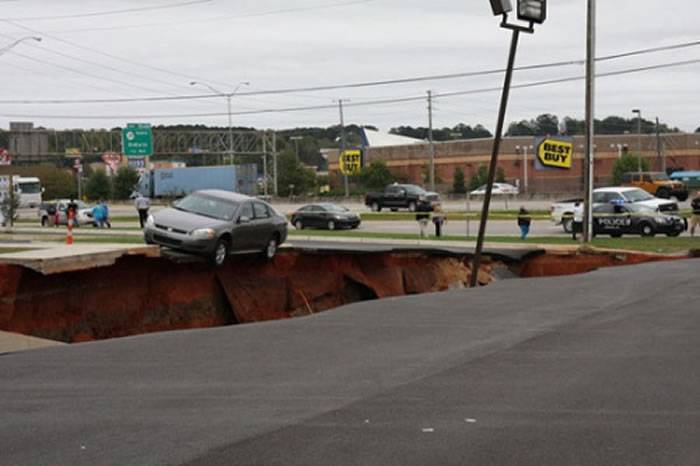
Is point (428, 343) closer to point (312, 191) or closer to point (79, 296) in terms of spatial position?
point (79, 296)

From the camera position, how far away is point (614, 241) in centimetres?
3331

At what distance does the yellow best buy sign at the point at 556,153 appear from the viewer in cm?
3719

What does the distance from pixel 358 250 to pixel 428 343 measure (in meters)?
15.2

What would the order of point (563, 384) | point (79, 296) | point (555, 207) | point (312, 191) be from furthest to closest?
point (312, 191), point (555, 207), point (79, 296), point (563, 384)

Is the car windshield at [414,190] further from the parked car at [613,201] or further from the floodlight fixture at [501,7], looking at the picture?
the floodlight fixture at [501,7]

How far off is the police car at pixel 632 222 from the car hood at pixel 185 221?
62.8ft

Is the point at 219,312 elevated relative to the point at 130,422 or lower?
lower

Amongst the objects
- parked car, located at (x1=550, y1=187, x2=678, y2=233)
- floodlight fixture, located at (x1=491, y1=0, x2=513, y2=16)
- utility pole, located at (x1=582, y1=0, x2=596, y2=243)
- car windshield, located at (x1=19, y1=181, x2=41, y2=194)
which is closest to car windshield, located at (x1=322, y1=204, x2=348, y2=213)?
parked car, located at (x1=550, y1=187, x2=678, y2=233)

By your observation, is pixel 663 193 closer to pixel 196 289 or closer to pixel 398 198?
pixel 398 198

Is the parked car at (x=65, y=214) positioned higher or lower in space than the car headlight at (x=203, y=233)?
lower

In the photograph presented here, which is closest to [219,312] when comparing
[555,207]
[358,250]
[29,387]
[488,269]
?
[358,250]

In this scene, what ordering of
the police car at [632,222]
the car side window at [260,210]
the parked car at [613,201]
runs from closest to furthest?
the car side window at [260,210] < the police car at [632,222] < the parked car at [613,201]

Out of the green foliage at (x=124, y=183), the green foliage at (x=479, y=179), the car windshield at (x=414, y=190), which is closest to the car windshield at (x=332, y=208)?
the car windshield at (x=414, y=190)

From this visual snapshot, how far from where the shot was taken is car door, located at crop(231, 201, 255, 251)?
917 inches
